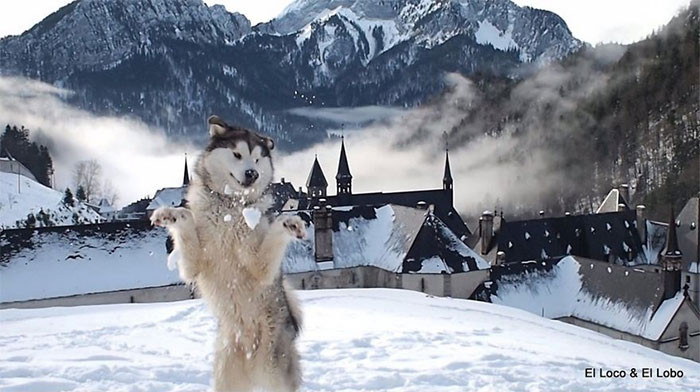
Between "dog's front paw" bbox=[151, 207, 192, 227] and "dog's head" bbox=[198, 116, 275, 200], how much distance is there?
329 mm

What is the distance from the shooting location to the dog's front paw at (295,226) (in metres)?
5.41

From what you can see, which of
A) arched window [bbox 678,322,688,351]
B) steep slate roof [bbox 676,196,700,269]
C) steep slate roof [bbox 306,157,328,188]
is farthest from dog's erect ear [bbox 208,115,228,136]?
steep slate roof [bbox 306,157,328,188]

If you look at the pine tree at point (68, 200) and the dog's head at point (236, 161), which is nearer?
the dog's head at point (236, 161)

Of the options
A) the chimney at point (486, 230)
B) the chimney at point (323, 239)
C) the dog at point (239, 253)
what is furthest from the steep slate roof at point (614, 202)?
the dog at point (239, 253)

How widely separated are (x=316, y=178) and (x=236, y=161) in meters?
56.8

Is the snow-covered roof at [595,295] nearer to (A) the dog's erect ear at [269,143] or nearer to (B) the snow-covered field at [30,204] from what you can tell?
(A) the dog's erect ear at [269,143]

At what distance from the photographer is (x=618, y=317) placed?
99.1 feet

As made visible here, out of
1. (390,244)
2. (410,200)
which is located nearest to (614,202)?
(410,200)

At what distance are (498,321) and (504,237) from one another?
28156 millimetres

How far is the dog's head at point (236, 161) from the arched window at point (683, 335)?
2850 centimetres

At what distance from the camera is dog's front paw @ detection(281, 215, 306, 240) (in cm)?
541

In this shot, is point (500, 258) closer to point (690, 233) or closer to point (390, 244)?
point (390, 244)

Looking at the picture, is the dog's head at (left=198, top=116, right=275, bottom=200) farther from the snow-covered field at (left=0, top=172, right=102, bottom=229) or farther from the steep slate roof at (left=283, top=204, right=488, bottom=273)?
the snow-covered field at (left=0, top=172, right=102, bottom=229)

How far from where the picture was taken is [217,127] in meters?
5.67
